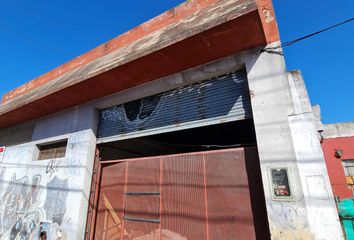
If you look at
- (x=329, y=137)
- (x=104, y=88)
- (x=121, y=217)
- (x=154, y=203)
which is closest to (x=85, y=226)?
(x=121, y=217)

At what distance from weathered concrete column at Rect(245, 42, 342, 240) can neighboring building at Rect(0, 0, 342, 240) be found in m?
0.01

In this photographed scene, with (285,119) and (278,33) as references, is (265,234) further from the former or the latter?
(278,33)

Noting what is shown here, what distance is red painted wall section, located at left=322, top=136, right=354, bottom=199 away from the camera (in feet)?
33.7

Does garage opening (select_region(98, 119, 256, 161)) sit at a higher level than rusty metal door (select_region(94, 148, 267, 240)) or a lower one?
higher

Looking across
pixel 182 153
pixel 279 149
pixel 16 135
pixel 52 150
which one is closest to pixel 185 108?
pixel 182 153

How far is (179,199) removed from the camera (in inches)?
145

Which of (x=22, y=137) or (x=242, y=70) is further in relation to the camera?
(x=22, y=137)

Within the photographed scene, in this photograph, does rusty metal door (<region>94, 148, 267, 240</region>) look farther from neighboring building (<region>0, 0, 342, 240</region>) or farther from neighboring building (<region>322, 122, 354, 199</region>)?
neighboring building (<region>322, 122, 354, 199</region>)

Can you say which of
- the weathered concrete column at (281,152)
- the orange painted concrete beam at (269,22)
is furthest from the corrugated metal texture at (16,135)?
the orange painted concrete beam at (269,22)

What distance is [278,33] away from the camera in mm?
3328

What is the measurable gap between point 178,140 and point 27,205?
4684 millimetres

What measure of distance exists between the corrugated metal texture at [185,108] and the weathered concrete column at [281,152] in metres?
0.29

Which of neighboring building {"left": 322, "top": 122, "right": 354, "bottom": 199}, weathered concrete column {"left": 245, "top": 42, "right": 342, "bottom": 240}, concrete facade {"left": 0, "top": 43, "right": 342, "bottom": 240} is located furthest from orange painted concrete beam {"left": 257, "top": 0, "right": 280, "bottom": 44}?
neighboring building {"left": 322, "top": 122, "right": 354, "bottom": 199}

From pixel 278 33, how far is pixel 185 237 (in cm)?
361
